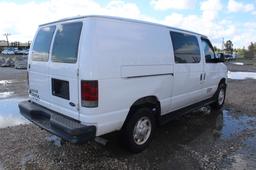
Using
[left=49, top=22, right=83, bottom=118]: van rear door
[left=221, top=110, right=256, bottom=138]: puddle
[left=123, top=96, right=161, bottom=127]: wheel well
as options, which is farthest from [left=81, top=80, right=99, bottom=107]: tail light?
[left=221, top=110, right=256, bottom=138]: puddle

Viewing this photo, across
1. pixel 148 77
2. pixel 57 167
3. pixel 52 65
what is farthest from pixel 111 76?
pixel 57 167

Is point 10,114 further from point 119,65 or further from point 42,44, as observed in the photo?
point 119,65

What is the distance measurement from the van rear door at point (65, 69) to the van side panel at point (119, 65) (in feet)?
0.65

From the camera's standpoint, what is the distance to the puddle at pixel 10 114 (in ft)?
18.9

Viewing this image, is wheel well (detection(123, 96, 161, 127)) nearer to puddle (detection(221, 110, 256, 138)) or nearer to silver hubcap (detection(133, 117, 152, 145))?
silver hubcap (detection(133, 117, 152, 145))

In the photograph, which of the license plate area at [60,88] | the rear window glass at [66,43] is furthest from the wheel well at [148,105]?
the rear window glass at [66,43]

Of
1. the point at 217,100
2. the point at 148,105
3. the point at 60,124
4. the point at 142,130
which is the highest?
the point at 148,105

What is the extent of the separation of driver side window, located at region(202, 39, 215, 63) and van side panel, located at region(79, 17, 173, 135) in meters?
2.09

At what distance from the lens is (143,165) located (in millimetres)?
3701

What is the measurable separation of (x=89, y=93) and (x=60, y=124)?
0.68 meters

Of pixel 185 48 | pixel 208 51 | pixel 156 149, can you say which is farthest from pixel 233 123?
pixel 156 149

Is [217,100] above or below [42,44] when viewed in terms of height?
below

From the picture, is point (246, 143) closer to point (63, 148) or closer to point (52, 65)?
point (63, 148)

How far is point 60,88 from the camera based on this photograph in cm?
373
